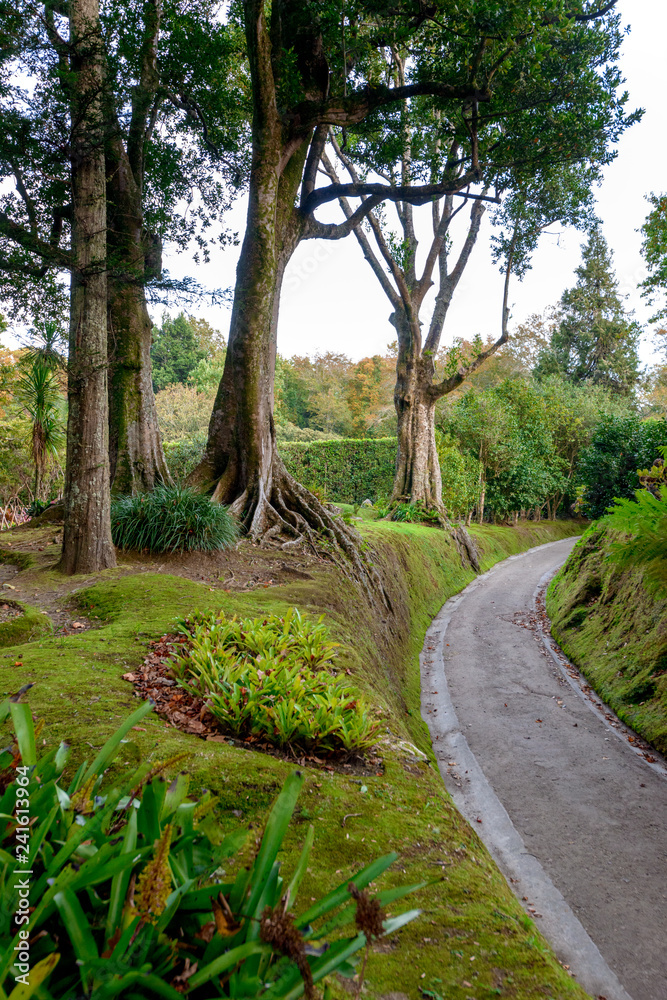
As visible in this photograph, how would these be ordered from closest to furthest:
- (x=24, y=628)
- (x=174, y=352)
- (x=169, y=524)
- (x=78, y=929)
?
(x=78, y=929)
(x=24, y=628)
(x=169, y=524)
(x=174, y=352)

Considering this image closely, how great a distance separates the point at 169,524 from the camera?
7.80m

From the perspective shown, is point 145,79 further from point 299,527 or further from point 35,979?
point 35,979

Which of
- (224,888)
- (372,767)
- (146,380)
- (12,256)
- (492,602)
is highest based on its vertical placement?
(12,256)

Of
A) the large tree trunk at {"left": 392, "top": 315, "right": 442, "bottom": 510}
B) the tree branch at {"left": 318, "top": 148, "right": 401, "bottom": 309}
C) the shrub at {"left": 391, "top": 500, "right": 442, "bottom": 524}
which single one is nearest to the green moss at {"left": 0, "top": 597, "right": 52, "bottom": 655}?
the shrub at {"left": 391, "top": 500, "right": 442, "bottom": 524}

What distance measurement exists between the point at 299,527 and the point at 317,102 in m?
6.71

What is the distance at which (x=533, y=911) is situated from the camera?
3379 mm

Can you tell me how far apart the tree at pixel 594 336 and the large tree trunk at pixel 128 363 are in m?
32.3

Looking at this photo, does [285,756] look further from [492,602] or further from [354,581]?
[492,602]

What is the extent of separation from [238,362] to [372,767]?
700 centimetres

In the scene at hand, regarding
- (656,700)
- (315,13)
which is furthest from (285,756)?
(315,13)

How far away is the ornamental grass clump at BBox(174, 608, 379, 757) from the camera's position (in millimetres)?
3467

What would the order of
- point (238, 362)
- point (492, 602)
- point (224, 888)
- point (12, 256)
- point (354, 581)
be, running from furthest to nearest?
1. point (492, 602)
2. point (238, 362)
3. point (354, 581)
4. point (12, 256)
5. point (224, 888)

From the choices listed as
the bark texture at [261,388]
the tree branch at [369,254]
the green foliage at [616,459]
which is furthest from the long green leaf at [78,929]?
the tree branch at [369,254]

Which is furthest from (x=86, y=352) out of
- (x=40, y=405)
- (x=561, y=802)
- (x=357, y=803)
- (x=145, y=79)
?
(x=561, y=802)
